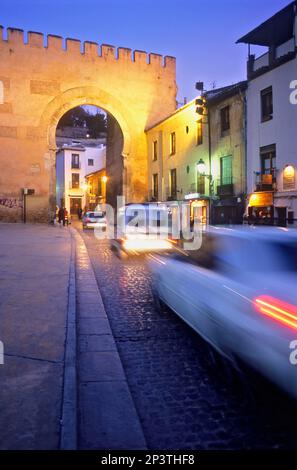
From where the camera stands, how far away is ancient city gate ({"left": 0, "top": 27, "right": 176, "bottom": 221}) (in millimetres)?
34688

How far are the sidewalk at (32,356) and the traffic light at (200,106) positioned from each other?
20316 mm

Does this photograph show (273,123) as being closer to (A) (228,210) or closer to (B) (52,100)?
(A) (228,210)

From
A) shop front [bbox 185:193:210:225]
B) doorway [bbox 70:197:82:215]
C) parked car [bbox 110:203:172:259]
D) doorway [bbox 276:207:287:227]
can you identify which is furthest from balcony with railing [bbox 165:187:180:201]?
doorway [bbox 70:197:82:215]

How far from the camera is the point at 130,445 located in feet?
10.1

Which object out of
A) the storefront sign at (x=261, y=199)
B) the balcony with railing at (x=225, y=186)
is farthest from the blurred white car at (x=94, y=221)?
the storefront sign at (x=261, y=199)

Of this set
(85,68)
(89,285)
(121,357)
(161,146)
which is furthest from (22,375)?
(85,68)

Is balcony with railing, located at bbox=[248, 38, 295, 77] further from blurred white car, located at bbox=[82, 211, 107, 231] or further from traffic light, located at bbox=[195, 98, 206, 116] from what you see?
blurred white car, located at bbox=[82, 211, 107, 231]

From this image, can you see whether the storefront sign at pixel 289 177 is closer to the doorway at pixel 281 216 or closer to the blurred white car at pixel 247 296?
the doorway at pixel 281 216

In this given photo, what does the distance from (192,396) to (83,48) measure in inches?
1509

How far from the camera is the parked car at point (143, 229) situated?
15.8 m

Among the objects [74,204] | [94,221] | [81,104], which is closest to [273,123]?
[94,221]

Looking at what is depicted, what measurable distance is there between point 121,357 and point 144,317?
172 cm

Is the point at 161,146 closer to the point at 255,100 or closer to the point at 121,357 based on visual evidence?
the point at 255,100

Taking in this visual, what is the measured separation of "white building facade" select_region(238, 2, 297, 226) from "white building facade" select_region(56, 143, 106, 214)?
138 ft
